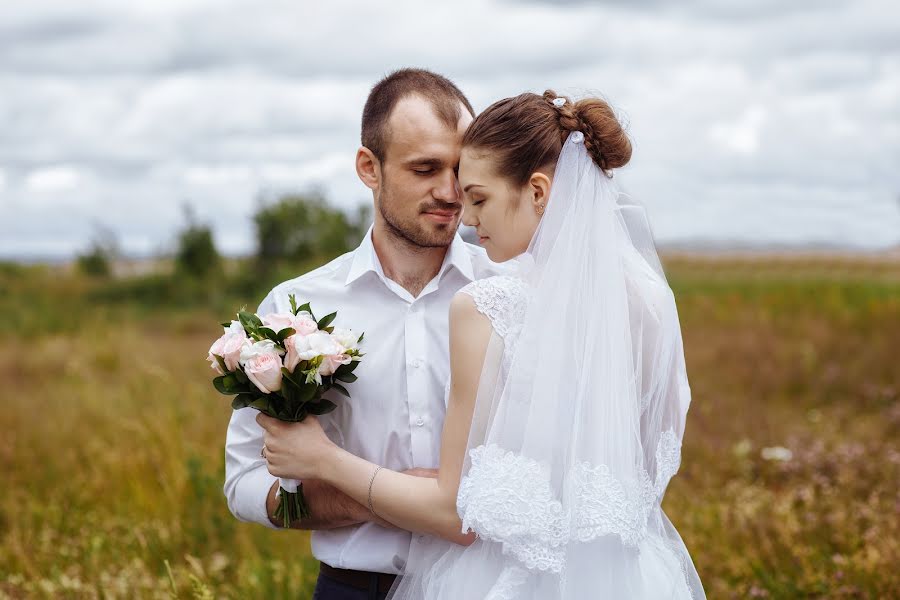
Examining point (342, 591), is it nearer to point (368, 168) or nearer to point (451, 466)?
point (451, 466)

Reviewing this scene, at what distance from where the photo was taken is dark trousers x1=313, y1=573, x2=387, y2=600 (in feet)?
10.1

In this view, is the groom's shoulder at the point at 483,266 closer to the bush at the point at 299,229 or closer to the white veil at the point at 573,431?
the white veil at the point at 573,431

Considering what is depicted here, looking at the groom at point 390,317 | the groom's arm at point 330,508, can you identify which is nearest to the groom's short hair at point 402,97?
the groom at point 390,317

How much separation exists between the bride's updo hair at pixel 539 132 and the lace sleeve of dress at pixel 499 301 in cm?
34

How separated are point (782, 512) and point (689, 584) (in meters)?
3.35

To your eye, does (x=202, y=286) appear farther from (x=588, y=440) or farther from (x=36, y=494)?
(x=588, y=440)

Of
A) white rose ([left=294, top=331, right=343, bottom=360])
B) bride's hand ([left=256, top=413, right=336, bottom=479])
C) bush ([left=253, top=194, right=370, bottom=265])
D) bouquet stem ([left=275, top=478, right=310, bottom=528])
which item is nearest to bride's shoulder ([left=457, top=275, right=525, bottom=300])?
white rose ([left=294, top=331, right=343, bottom=360])

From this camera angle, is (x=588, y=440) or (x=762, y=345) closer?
(x=588, y=440)

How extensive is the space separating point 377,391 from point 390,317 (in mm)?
280

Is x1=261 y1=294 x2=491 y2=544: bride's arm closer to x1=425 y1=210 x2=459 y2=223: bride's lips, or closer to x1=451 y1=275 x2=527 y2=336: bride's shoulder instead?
x1=451 y1=275 x2=527 y2=336: bride's shoulder

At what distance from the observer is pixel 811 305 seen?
1662 cm

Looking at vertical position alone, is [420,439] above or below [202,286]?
above

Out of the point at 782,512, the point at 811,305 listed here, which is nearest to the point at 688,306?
the point at 811,305

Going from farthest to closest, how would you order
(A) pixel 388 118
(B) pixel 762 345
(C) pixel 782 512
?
(B) pixel 762 345 < (C) pixel 782 512 < (A) pixel 388 118
